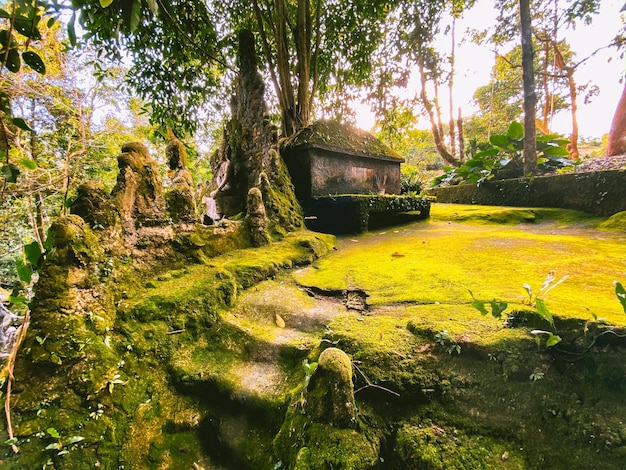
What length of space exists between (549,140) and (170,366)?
927 centimetres

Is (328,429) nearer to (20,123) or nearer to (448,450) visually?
(448,450)

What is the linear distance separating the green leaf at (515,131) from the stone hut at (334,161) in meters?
2.99

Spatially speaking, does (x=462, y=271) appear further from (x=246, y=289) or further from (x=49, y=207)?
(x=49, y=207)

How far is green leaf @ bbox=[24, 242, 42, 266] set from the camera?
5.34 ft

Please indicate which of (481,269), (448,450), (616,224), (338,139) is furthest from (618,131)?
(448,450)

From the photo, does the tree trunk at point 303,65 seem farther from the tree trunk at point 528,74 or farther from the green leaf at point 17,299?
the green leaf at point 17,299

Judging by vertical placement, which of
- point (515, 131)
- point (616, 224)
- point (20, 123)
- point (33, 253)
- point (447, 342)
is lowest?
point (447, 342)

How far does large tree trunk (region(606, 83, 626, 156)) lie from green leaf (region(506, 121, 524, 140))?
121 inches

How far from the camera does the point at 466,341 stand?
1414 mm

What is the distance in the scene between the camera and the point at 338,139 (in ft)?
18.7

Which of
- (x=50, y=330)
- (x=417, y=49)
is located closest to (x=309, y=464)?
(x=50, y=330)

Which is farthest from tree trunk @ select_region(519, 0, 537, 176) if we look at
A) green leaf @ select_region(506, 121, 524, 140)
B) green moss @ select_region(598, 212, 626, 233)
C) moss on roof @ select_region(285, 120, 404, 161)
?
moss on roof @ select_region(285, 120, 404, 161)

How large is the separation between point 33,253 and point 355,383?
200cm

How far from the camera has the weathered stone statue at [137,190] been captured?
2240 millimetres
